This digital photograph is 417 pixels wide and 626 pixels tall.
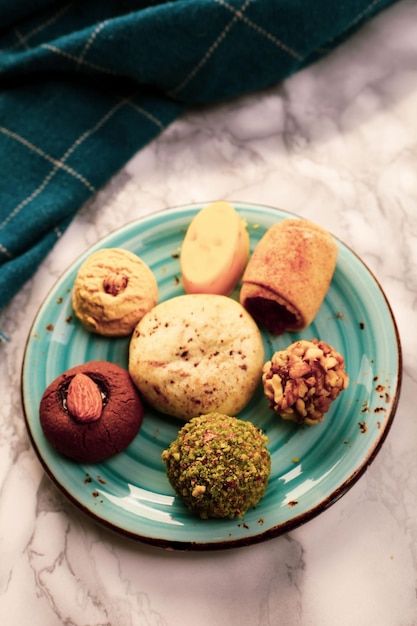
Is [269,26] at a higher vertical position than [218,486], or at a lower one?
higher

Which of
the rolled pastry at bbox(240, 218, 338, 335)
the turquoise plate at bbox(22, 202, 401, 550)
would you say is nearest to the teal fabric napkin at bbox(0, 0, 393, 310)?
the turquoise plate at bbox(22, 202, 401, 550)

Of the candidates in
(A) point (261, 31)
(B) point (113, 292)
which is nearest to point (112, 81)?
Answer: (A) point (261, 31)

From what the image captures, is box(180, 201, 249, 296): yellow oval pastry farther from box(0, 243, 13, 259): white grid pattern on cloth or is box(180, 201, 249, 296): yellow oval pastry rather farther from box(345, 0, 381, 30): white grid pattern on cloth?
box(345, 0, 381, 30): white grid pattern on cloth

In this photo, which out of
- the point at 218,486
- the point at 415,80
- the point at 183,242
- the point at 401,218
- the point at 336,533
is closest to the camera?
the point at 218,486

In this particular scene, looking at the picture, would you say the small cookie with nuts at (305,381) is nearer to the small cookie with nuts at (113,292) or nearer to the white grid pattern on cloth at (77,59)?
the small cookie with nuts at (113,292)

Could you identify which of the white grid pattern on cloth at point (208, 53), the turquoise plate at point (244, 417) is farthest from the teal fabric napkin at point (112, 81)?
the turquoise plate at point (244, 417)

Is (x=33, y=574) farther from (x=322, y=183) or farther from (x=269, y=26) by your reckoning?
(x=269, y=26)

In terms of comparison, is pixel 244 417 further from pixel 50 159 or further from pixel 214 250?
pixel 50 159

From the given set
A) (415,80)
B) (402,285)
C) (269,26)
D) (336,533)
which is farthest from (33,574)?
(415,80)
